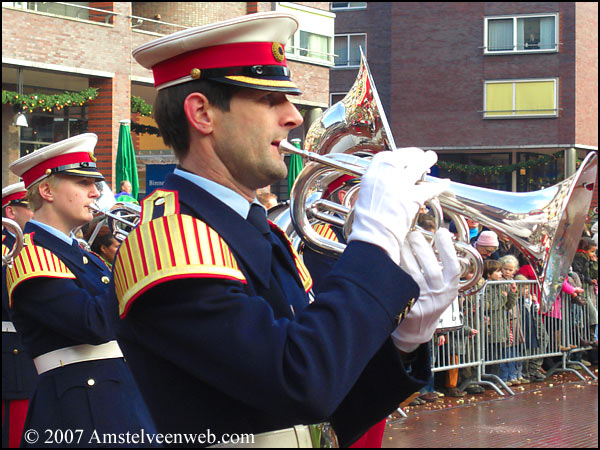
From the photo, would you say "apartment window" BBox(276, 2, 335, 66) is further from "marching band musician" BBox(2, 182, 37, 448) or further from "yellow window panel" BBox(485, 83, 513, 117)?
"marching band musician" BBox(2, 182, 37, 448)

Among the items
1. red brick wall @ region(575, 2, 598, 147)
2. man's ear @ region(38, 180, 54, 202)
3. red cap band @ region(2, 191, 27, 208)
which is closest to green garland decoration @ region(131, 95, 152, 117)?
red cap band @ region(2, 191, 27, 208)

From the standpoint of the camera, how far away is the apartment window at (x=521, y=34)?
29.7 meters

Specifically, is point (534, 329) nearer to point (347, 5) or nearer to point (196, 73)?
point (196, 73)

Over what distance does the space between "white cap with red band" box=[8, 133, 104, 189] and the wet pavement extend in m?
3.68

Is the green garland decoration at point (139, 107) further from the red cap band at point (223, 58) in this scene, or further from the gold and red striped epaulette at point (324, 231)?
the red cap band at point (223, 58)

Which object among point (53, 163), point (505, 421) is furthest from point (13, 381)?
point (505, 421)

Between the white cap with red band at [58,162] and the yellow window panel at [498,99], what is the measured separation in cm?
2687

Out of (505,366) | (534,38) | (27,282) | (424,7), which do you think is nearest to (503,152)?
(534,38)

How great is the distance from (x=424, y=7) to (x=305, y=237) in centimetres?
3014

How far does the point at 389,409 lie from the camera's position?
2246mm

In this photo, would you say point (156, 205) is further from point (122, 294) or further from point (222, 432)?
point (222, 432)

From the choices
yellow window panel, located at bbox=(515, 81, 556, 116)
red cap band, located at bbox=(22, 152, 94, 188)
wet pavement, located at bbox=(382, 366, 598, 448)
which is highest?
yellow window panel, located at bbox=(515, 81, 556, 116)

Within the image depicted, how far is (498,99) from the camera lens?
98.9 ft

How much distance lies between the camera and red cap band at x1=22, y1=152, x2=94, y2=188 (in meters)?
4.41
